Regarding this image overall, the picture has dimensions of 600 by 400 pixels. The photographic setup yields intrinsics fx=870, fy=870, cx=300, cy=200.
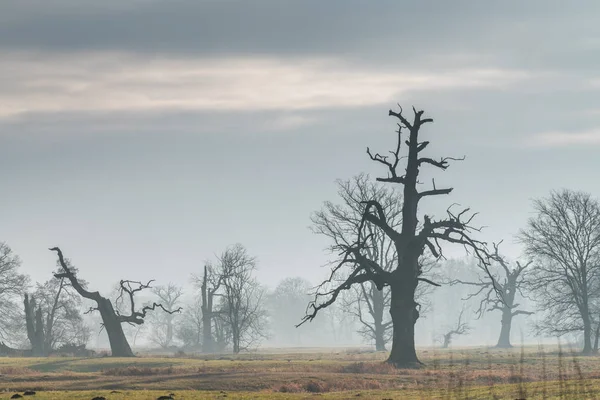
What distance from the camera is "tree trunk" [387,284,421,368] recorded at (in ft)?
176

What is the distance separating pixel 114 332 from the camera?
69.4 m

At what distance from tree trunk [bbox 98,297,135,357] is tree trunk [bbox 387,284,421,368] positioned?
80.9ft

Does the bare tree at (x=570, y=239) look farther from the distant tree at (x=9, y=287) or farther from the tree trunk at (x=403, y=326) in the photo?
the distant tree at (x=9, y=287)

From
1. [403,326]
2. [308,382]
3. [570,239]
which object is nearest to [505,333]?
[570,239]

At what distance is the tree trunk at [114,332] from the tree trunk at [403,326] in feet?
80.9

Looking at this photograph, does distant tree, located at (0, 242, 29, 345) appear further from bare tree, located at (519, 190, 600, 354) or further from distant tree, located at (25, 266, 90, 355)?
bare tree, located at (519, 190, 600, 354)

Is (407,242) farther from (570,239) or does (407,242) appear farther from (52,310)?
(52,310)

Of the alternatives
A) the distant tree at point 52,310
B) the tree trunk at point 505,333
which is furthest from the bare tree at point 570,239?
the distant tree at point 52,310

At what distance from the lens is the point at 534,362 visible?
56.0 m

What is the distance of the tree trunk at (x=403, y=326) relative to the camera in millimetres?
53500

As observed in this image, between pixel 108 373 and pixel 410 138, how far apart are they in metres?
22.5

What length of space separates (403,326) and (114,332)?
2628cm

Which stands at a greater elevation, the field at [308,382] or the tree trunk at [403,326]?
the tree trunk at [403,326]

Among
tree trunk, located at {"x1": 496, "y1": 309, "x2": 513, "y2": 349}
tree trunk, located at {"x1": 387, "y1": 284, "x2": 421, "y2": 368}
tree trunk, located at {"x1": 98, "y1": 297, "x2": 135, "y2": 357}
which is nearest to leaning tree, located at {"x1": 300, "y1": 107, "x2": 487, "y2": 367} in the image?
tree trunk, located at {"x1": 387, "y1": 284, "x2": 421, "y2": 368}
